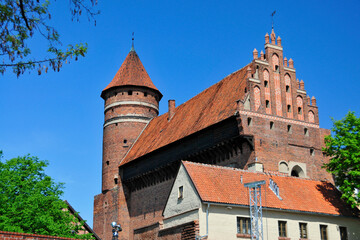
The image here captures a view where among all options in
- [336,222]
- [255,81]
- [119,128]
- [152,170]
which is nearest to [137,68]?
[119,128]

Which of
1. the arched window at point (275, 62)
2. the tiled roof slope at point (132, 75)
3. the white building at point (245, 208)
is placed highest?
the tiled roof slope at point (132, 75)

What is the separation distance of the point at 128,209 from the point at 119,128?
778 centimetres

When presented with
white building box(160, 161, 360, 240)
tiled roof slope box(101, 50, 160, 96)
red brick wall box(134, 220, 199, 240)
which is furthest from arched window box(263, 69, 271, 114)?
tiled roof slope box(101, 50, 160, 96)

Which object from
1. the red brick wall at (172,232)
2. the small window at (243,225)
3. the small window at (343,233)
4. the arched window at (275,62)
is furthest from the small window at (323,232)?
the arched window at (275,62)

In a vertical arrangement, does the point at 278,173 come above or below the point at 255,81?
Result: below

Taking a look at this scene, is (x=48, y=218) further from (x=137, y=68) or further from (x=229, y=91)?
(x=137, y=68)

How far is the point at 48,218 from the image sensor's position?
28.8 metres

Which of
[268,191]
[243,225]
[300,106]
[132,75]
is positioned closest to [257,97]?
[300,106]

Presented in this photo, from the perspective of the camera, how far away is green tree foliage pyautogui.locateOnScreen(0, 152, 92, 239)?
28.7 m

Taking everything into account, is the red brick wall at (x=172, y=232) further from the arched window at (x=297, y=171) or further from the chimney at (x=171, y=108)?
the chimney at (x=171, y=108)

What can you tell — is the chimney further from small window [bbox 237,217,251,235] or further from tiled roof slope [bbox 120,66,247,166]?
small window [bbox 237,217,251,235]

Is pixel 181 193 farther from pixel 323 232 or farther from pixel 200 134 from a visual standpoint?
pixel 200 134

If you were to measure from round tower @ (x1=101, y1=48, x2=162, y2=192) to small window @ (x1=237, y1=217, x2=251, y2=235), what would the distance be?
22.9 meters

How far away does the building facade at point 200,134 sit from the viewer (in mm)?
32281
